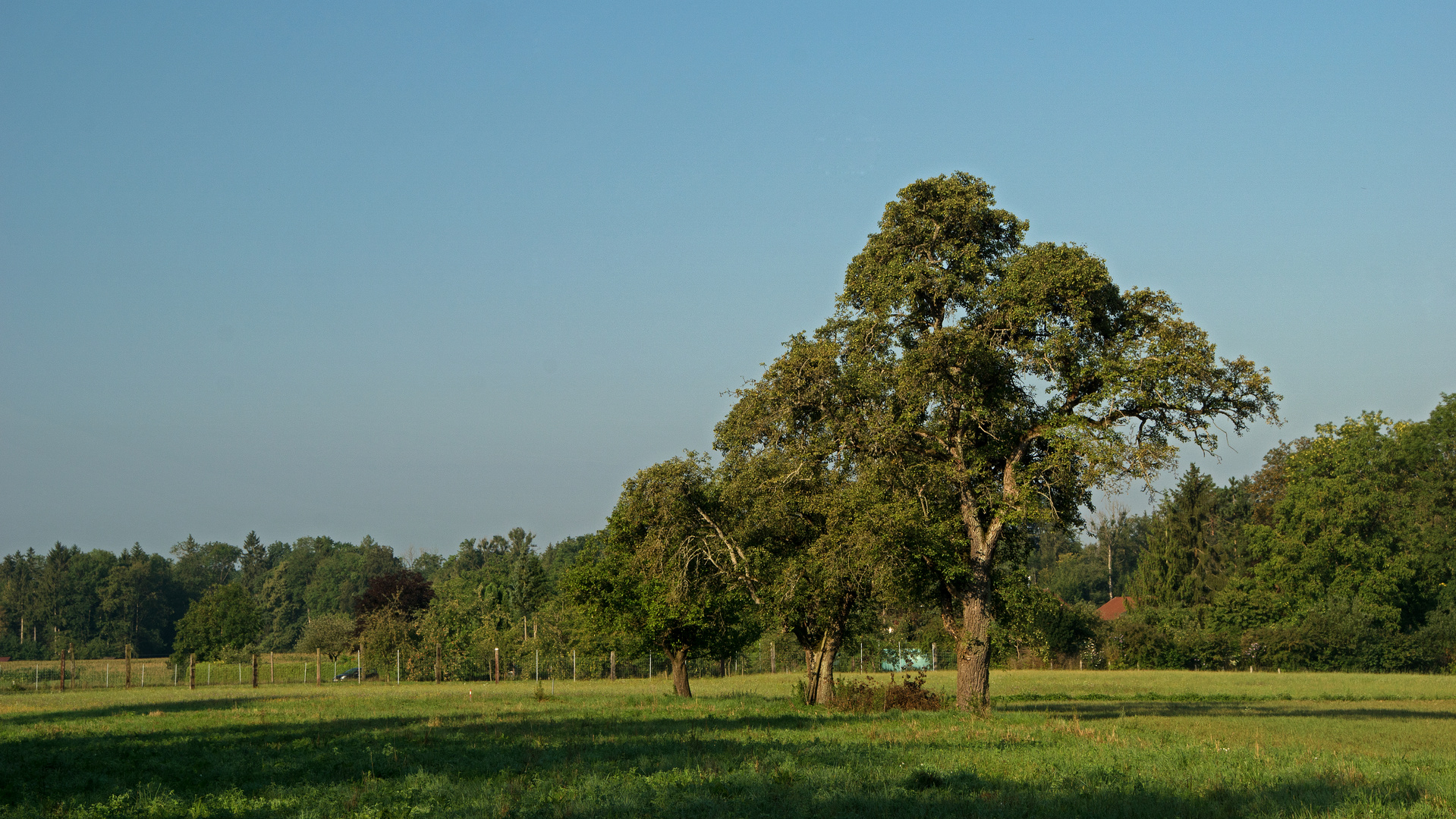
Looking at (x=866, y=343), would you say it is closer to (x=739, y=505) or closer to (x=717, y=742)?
(x=739, y=505)

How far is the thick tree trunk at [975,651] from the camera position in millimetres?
30281

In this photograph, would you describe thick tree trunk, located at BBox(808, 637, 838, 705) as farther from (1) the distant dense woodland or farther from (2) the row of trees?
(2) the row of trees

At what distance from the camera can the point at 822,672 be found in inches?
1400

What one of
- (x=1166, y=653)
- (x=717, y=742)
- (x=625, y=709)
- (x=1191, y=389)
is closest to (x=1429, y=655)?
(x=1166, y=653)

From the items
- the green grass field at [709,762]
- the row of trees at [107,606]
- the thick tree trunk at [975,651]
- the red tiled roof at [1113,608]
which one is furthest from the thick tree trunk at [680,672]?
the row of trees at [107,606]

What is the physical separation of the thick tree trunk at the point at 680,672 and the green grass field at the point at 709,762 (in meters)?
6.47

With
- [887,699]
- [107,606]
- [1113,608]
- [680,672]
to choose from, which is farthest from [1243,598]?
[107,606]

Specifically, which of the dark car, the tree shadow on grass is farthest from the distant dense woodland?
the dark car

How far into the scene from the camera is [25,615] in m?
160

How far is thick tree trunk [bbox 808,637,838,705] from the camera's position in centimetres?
3509

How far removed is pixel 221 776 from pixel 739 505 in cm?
1931

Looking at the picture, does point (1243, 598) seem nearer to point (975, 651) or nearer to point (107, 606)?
point (975, 651)

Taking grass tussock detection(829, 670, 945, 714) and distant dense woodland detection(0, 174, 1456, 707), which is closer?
distant dense woodland detection(0, 174, 1456, 707)

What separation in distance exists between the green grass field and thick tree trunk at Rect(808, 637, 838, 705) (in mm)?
1097
